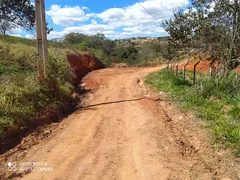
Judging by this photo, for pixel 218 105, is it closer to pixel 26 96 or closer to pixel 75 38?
pixel 26 96

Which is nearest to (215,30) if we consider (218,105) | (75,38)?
(218,105)

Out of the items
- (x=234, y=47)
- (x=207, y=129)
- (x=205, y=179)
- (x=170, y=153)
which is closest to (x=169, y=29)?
(x=234, y=47)

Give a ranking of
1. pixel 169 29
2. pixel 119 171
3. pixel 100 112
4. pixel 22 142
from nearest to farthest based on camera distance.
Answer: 1. pixel 119 171
2. pixel 22 142
3. pixel 100 112
4. pixel 169 29

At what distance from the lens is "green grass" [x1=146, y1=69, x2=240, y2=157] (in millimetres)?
5402

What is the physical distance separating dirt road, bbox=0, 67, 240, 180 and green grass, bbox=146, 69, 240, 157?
34 centimetres

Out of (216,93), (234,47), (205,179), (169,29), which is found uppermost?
(169,29)

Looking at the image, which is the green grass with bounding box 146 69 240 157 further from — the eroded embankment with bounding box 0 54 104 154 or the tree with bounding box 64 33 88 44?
the tree with bounding box 64 33 88 44

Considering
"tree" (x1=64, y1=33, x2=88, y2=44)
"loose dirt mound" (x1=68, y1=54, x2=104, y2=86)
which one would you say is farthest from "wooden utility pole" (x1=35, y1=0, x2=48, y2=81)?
"tree" (x1=64, y1=33, x2=88, y2=44)

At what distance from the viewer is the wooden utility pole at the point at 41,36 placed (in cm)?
838

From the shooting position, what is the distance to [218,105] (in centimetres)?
780

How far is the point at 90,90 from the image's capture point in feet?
40.5

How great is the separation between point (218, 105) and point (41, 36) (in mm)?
6526

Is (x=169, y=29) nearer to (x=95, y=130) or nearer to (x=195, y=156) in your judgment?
(x=95, y=130)

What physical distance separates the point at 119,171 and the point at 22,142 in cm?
278
